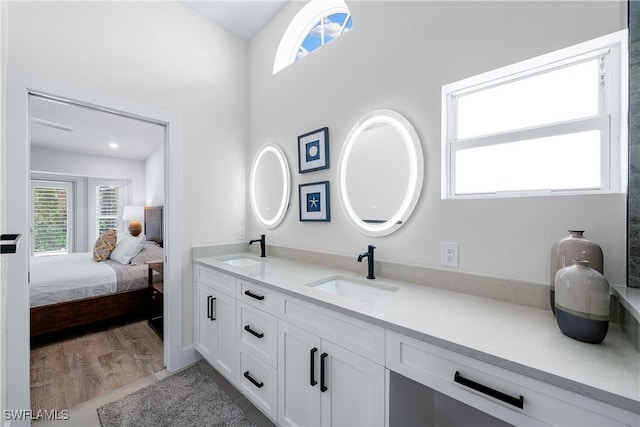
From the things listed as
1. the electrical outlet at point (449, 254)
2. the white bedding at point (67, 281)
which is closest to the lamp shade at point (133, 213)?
the white bedding at point (67, 281)

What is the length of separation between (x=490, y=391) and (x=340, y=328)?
0.55 metres

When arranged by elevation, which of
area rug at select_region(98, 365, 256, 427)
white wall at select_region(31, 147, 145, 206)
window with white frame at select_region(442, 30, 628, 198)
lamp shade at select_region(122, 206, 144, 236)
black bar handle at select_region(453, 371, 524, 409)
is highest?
white wall at select_region(31, 147, 145, 206)

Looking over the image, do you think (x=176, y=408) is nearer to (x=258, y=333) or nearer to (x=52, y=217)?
(x=258, y=333)

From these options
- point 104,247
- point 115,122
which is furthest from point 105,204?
point 115,122

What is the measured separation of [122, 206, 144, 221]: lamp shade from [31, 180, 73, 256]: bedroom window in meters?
0.86

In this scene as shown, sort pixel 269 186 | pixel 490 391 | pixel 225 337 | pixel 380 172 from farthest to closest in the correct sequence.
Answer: pixel 269 186 → pixel 225 337 → pixel 380 172 → pixel 490 391

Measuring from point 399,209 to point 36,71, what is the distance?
7.62ft

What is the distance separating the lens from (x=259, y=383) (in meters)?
1.52

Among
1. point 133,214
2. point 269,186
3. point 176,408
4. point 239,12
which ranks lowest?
point 176,408

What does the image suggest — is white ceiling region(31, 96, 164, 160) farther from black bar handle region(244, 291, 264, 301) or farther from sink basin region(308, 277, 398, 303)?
sink basin region(308, 277, 398, 303)

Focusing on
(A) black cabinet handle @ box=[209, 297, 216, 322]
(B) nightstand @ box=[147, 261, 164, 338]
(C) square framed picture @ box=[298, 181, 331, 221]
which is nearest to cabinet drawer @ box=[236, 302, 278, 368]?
(A) black cabinet handle @ box=[209, 297, 216, 322]

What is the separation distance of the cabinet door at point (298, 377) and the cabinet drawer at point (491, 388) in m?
0.41

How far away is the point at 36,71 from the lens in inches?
61.0

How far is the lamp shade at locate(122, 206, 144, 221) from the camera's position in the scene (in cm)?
461
